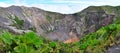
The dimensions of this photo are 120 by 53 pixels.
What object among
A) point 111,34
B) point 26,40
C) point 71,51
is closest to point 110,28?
point 111,34

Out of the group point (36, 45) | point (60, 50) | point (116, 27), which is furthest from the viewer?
point (116, 27)

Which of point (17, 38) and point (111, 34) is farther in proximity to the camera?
point (111, 34)

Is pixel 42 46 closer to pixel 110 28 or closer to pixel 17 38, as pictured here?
pixel 17 38

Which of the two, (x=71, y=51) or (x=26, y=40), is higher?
(x=26, y=40)

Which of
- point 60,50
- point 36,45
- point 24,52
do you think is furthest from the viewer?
point 60,50

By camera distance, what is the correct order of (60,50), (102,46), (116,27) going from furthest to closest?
(116,27) < (102,46) < (60,50)

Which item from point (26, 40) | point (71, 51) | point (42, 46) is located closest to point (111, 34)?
point (71, 51)

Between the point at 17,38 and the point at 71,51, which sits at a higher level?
the point at 17,38

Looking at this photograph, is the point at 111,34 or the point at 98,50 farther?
the point at 111,34

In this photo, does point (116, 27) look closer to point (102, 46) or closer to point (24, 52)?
point (102, 46)
